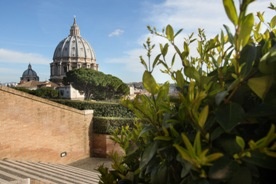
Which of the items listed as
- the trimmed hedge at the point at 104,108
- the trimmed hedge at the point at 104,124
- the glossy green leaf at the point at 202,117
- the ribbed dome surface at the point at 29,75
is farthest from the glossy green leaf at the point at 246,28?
the ribbed dome surface at the point at 29,75

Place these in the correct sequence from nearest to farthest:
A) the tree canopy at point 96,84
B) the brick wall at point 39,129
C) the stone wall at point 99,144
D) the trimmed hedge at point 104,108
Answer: the brick wall at point 39,129, the stone wall at point 99,144, the trimmed hedge at point 104,108, the tree canopy at point 96,84

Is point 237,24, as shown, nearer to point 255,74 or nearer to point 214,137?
point 255,74

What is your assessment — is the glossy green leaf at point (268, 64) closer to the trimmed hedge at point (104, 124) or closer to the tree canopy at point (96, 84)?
the trimmed hedge at point (104, 124)

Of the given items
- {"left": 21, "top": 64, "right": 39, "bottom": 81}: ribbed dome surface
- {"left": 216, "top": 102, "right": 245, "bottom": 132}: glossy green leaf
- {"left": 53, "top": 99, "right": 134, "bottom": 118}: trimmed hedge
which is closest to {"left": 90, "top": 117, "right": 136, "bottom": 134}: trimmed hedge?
{"left": 53, "top": 99, "right": 134, "bottom": 118}: trimmed hedge

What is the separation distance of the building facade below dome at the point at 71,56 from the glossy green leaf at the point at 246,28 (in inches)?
3144

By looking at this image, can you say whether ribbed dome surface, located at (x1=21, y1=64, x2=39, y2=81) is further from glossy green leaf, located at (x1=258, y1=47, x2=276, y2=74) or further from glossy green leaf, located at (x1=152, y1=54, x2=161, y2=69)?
glossy green leaf, located at (x1=258, y1=47, x2=276, y2=74)

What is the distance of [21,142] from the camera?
990 centimetres

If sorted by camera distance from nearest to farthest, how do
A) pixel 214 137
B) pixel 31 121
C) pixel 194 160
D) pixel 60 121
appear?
1. pixel 194 160
2. pixel 214 137
3. pixel 31 121
4. pixel 60 121

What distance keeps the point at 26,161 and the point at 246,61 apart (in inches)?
407

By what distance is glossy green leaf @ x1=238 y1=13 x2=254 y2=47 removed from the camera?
669 millimetres

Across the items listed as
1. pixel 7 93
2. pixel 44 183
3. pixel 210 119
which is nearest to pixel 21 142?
pixel 7 93

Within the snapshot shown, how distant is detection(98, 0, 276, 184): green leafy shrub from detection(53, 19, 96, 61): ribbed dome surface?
8396 cm

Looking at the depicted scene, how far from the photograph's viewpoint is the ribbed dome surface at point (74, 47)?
273 ft

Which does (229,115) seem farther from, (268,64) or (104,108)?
(104,108)
